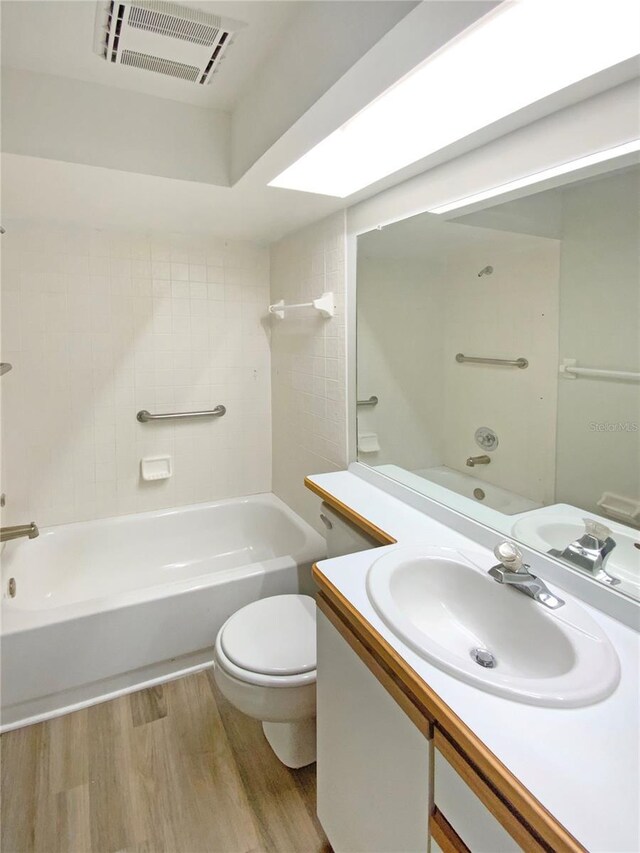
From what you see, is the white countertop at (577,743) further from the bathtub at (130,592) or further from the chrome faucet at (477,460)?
the bathtub at (130,592)

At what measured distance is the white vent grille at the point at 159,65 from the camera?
4.30 feet

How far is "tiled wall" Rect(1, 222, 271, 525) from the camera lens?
87.2 inches

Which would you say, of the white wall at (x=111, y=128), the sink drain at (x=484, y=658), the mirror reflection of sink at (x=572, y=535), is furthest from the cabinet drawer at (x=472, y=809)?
the white wall at (x=111, y=128)

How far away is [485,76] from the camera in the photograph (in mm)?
1004

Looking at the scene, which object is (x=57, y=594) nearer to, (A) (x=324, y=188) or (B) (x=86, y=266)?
(B) (x=86, y=266)

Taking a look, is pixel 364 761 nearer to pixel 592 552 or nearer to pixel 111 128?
pixel 592 552

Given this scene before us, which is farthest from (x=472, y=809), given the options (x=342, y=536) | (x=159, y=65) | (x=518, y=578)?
(x=159, y=65)

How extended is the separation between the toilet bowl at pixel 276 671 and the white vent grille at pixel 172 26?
5.93 feet

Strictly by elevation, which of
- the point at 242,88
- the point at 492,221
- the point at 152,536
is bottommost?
the point at 152,536

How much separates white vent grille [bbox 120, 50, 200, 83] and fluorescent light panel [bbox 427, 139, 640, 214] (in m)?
0.87

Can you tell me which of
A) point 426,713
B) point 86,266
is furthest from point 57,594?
point 426,713

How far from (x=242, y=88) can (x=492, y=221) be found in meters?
0.94

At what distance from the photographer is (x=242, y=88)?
4.90 feet

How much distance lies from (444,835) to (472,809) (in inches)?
4.7
